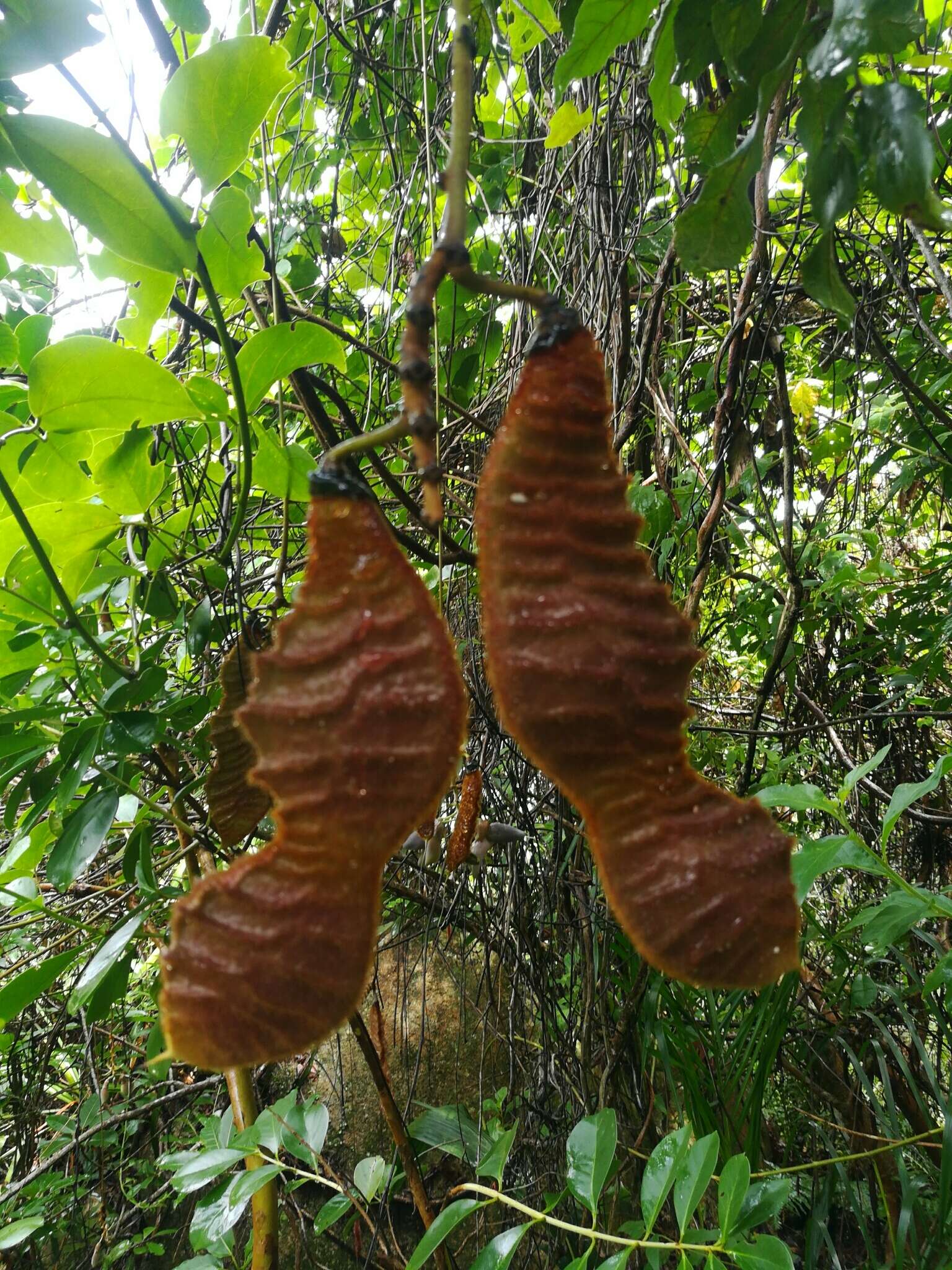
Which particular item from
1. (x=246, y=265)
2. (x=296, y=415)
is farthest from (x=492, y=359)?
(x=246, y=265)

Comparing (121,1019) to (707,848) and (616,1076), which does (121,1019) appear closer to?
(616,1076)

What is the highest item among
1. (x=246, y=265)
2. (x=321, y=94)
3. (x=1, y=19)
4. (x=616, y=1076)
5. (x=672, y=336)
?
(x=321, y=94)

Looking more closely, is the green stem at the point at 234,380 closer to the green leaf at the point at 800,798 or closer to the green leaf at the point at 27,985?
the green leaf at the point at 27,985

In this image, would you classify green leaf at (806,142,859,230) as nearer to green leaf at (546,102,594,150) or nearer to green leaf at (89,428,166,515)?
green leaf at (546,102,594,150)

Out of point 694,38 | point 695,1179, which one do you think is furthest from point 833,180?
point 695,1179

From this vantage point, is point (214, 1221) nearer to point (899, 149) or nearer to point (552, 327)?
point (552, 327)

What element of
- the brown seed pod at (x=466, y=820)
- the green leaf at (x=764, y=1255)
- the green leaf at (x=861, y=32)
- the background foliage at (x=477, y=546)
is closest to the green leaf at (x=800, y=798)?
the background foliage at (x=477, y=546)
